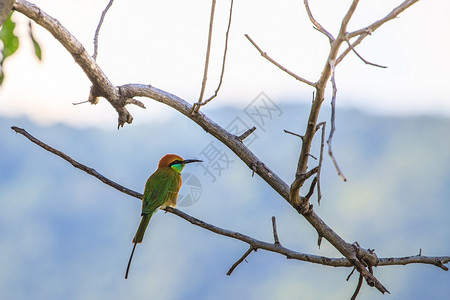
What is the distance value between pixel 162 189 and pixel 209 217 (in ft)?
40.9

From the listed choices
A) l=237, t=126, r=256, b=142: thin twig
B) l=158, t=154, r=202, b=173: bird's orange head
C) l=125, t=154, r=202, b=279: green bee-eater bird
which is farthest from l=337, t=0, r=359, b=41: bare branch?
l=158, t=154, r=202, b=173: bird's orange head

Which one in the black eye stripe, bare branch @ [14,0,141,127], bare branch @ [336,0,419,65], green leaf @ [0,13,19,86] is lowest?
green leaf @ [0,13,19,86]

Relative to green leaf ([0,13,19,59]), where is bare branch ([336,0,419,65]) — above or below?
above

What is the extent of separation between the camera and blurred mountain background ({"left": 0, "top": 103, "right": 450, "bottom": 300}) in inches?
655

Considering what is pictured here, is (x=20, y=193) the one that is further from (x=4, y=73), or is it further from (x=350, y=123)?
(x=4, y=73)

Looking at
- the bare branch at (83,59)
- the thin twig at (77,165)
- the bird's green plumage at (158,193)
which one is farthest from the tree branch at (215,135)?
the bird's green plumage at (158,193)

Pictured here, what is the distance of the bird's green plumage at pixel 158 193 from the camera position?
304 cm

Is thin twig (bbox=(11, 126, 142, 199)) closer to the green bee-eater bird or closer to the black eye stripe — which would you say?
the green bee-eater bird

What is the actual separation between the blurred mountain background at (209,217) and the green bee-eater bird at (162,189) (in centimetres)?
1117

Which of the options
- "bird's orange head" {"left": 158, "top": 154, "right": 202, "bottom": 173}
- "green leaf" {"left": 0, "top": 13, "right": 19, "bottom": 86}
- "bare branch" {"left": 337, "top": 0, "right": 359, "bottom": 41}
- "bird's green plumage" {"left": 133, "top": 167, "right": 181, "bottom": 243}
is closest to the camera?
"bare branch" {"left": 337, "top": 0, "right": 359, "bottom": 41}

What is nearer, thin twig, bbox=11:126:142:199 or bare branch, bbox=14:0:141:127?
bare branch, bbox=14:0:141:127

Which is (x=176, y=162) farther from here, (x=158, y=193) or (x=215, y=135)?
(x=215, y=135)

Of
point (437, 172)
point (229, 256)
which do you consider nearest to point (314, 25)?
point (229, 256)

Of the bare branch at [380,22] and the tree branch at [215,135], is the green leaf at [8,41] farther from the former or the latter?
the bare branch at [380,22]
